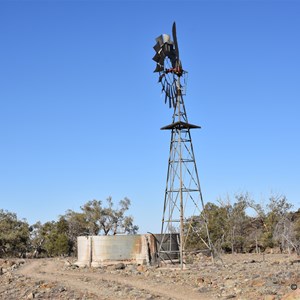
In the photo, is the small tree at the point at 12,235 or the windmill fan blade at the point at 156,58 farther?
the small tree at the point at 12,235

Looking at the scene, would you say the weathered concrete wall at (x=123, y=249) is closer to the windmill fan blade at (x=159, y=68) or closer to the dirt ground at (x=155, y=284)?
the dirt ground at (x=155, y=284)

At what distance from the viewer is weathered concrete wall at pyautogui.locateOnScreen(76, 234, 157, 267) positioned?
28812 mm

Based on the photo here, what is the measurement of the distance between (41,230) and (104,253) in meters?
35.3

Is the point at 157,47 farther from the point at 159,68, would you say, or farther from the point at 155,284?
the point at 155,284

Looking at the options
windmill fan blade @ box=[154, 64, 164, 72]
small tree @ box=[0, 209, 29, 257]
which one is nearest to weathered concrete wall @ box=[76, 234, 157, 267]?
windmill fan blade @ box=[154, 64, 164, 72]

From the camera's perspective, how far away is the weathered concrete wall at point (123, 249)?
2881 cm

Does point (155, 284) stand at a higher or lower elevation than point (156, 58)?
lower

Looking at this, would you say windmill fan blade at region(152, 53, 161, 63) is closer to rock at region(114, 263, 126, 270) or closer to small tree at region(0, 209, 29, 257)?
rock at region(114, 263, 126, 270)

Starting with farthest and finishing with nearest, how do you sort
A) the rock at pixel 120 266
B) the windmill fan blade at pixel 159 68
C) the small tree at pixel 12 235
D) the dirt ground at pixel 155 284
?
the small tree at pixel 12 235
the rock at pixel 120 266
the windmill fan blade at pixel 159 68
the dirt ground at pixel 155 284

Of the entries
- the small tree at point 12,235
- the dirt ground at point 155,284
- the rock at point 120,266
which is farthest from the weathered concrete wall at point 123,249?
the small tree at point 12,235

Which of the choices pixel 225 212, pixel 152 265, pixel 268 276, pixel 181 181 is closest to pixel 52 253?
pixel 225 212

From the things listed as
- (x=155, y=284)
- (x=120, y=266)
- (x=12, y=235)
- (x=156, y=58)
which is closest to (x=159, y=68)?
(x=156, y=58)

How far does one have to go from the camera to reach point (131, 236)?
95.3 ft

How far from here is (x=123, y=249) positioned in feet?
95.3
